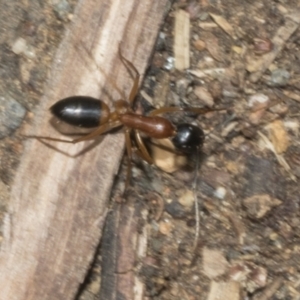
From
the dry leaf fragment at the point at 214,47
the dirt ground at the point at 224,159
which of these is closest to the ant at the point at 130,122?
the dirt ground at the point at 224,159

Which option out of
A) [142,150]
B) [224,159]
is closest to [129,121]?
[142,150]

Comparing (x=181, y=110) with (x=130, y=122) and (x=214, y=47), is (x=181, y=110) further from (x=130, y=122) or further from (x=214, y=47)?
(x=214, y=47)

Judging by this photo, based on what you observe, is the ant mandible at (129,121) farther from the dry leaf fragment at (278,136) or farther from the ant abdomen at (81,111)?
the dry leaf fragment at (278,136)

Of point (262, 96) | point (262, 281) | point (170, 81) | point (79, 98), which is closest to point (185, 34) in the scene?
point (170, 81)

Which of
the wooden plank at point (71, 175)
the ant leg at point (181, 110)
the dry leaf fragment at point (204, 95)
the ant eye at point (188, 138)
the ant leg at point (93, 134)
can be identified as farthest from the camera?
the dry leaf fragment at point (204, 95)

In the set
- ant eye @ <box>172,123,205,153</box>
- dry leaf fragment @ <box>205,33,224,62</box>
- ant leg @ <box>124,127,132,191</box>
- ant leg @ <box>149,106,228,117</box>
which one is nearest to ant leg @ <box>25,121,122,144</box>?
ant leg @ <box>124,127,132,191</box>

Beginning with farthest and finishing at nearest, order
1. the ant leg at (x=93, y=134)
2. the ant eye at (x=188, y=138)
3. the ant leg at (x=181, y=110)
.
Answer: the ant leg at (x=181, y=110) < the ant eye at (x=188, y=138) < the ant leg at (x=93, y=134)

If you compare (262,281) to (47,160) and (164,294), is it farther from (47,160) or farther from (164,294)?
(47,160)
